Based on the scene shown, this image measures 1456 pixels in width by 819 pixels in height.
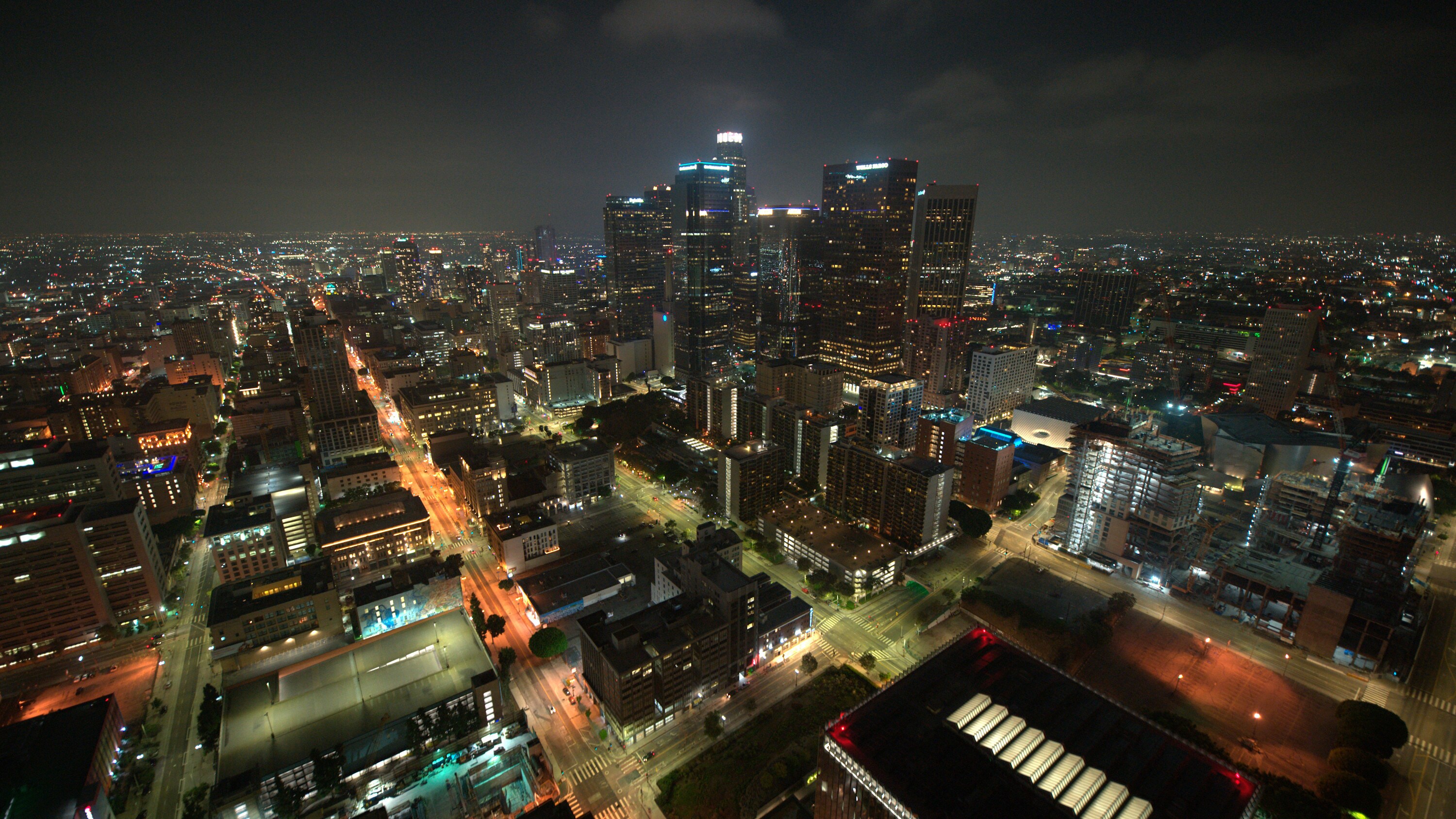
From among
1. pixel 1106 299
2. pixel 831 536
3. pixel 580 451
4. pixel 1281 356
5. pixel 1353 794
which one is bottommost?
pixel 1353 794

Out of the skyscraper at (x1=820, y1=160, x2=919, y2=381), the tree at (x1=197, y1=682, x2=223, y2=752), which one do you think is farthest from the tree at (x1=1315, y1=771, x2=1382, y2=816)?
the skyscraper at (x1=820, y1=160, x2=919, y2=381)

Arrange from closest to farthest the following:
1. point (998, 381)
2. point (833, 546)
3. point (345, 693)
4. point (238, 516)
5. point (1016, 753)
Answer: point (1016, 753) → point (345, 693) → point (238, 516) → point (833, 546) → point (998, 381)

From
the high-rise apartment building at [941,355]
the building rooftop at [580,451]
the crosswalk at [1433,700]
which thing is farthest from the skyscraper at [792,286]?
the crosswalk at [1433,700]

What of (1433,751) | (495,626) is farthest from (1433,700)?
(495,626)

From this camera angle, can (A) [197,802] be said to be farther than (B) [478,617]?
No

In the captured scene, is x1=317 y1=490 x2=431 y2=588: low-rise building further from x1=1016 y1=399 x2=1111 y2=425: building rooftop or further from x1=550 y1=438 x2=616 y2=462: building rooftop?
x1=1016 y1=399 x2=1111 y2=425: building rooftop

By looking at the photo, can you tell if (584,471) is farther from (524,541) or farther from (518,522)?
(524,541)
